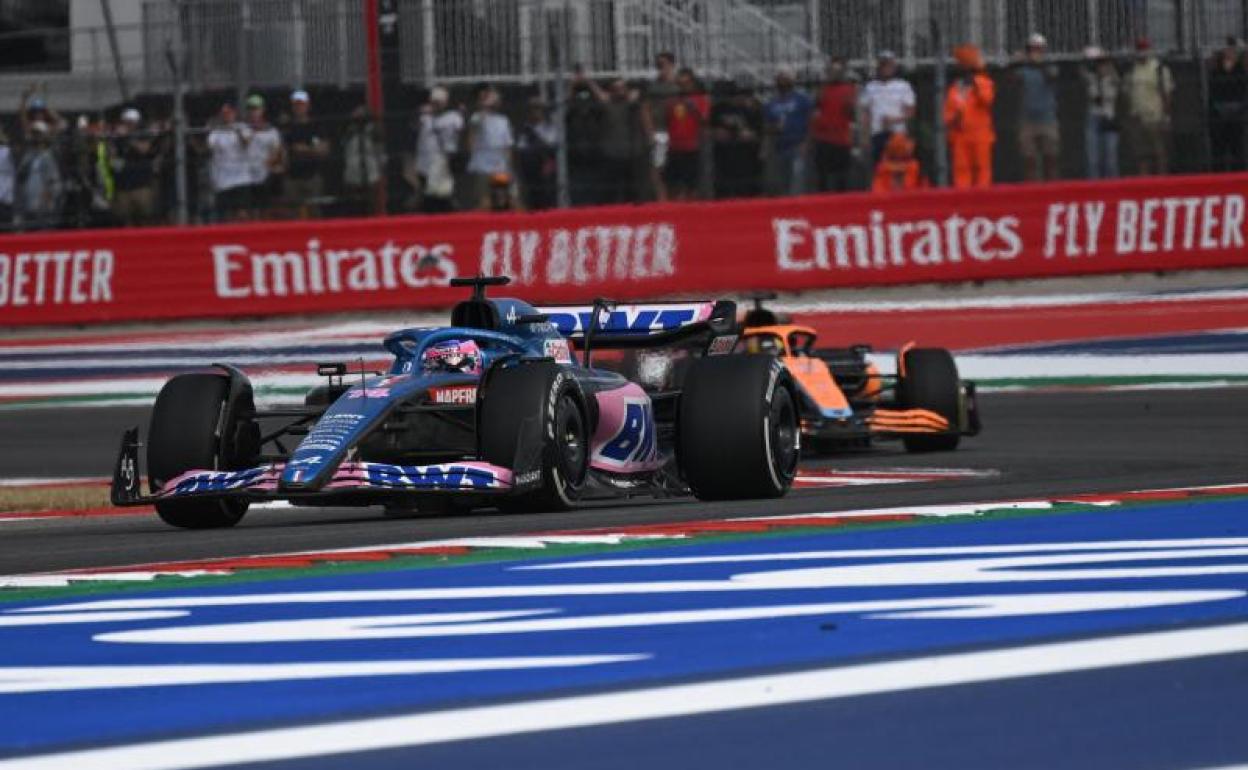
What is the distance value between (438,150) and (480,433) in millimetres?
13948

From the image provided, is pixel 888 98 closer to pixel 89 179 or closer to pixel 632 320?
pixel 89 179

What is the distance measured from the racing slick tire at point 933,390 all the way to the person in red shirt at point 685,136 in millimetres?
7803

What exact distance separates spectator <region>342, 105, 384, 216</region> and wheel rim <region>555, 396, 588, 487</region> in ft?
44.8

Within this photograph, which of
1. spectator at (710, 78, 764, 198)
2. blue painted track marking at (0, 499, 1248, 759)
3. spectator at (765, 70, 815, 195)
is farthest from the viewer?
spectator at (710, 78, 764, 198)

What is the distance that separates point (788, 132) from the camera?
23188mm

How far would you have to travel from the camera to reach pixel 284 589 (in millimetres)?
7551

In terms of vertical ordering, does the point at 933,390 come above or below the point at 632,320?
below

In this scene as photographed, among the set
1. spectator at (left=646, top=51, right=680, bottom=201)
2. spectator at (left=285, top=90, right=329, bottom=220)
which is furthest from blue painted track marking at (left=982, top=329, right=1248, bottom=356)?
spectator at (left=285, top=90, right=329, bottom=220)

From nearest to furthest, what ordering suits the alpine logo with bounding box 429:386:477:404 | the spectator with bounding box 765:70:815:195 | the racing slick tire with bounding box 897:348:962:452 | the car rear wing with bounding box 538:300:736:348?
the alpine logo with bounding box 429:386:477:404 < the car rear wing with bounding box 538:300:736:348 < the racing slick tire with bounding box 897:348:962:452 < the spectator with bounding box 765:70:815:195

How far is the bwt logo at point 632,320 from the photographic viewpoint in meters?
12.0

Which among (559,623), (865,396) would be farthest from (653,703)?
(865,396)

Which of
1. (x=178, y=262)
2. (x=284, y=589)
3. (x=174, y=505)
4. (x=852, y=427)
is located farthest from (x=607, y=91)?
(x=284, y=589)

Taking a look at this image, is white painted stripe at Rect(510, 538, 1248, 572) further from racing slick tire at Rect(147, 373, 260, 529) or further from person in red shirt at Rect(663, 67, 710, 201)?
person in red shirt at Rect(663, 67, 710, 201)

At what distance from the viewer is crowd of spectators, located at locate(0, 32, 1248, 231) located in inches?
900
